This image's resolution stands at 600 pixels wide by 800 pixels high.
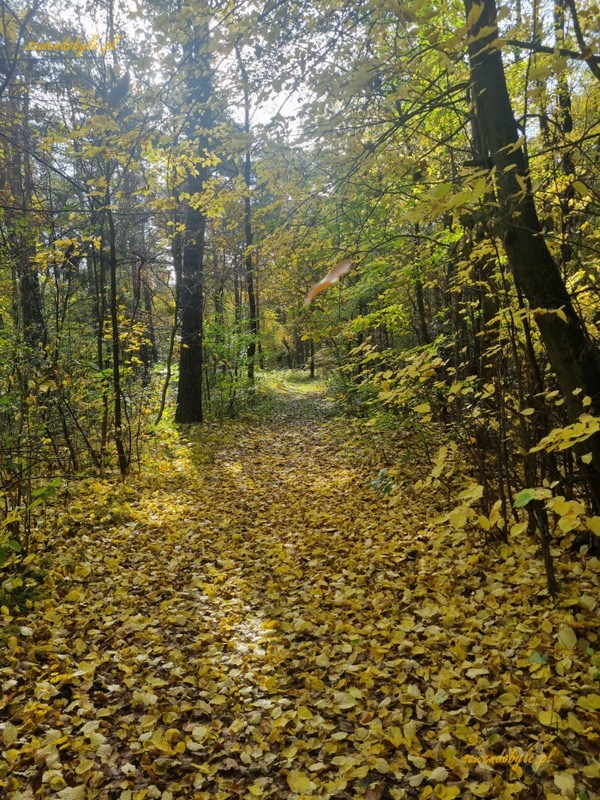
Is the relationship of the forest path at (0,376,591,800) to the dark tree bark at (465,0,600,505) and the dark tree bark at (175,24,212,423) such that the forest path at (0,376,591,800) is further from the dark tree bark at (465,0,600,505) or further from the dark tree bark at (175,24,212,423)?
the dark tree bark at (175,24,212,423)

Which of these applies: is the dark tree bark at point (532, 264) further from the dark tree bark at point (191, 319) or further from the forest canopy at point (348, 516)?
the dark tree bark at point (191, 319)

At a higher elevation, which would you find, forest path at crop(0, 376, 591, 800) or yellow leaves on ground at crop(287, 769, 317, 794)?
forest path at crop(0, 376, 591, 800)

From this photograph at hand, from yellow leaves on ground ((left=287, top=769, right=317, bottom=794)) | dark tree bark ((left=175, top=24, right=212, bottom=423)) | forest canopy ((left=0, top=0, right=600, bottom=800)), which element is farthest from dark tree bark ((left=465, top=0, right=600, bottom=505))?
dark tree bark ((left=175, top=24, right=212, bottom=423))

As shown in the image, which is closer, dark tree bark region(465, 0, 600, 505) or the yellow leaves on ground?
the yellow leaves on ground

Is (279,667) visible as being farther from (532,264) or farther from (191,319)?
(191,319)

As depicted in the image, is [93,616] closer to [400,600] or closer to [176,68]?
[400,600]

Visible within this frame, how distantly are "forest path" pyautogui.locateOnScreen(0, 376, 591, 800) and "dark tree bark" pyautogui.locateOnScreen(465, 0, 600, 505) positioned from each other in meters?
1.33

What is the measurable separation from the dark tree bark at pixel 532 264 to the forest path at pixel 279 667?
133 cm

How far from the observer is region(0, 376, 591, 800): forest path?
2.33 m

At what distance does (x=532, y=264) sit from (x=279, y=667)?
311 centimetres

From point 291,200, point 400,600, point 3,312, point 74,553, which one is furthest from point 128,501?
point 3,312

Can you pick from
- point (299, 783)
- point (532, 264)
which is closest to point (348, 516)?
point (299, 783)

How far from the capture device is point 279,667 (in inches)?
124

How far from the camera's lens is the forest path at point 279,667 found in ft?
7.65
